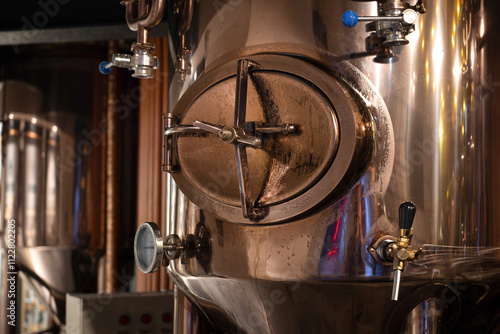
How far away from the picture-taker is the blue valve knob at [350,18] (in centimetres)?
124

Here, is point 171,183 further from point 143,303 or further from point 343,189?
point 143,303

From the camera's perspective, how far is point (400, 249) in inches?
46.8

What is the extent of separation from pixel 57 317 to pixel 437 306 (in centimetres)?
233

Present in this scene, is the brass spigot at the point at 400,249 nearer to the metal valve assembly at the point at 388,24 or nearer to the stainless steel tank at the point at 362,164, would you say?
the stainless steel tank at the point at 362,164

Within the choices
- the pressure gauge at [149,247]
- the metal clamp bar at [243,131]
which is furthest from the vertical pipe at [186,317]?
the metal clamp bar at [243,131]

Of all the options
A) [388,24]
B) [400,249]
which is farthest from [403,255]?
[388,24]

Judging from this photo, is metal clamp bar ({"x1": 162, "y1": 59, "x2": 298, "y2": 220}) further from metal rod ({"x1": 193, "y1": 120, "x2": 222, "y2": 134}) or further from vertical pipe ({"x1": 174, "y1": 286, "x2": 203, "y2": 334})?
vertical pipe ({"x1": 174, "y1": 286, "x2": 203, "y2": 334})

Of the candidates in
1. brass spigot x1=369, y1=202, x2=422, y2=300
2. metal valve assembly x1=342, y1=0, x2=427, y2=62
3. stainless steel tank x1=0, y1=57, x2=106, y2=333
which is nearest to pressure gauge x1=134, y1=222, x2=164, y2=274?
brass spigot x1=369, y1=202, x2=422, y2=300

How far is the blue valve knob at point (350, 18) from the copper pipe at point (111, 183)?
86.6 inches

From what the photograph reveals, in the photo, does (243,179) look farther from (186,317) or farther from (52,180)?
(52,180)

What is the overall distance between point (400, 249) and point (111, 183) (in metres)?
2.31

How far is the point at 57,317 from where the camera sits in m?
3.01

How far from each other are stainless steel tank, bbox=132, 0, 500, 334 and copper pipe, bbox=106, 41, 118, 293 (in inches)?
74.3

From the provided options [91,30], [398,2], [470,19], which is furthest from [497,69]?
[91,30]
